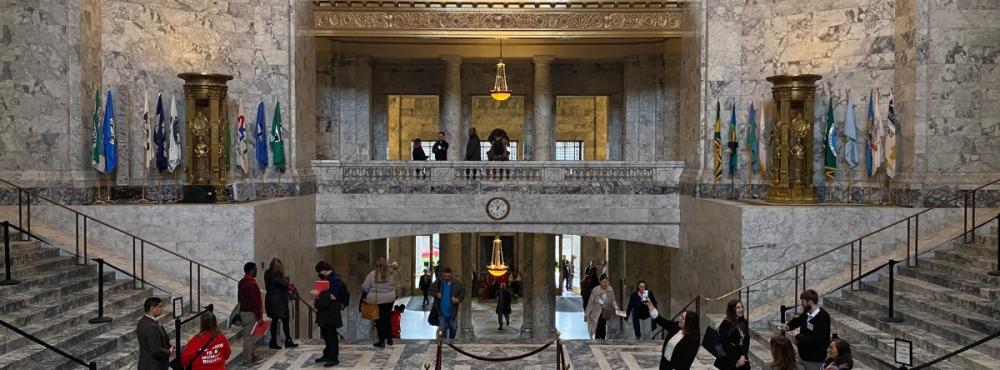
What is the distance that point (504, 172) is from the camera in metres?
17.6

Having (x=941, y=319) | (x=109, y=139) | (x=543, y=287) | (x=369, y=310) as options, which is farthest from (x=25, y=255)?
(x=543, y=287)

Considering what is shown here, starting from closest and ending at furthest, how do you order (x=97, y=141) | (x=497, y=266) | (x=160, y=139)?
(x=97, y=141) → (x=160, y=139) → (x=497, y=266)

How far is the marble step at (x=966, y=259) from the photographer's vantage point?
34.1ft

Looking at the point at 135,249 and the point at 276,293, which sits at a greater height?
the point at 135,249

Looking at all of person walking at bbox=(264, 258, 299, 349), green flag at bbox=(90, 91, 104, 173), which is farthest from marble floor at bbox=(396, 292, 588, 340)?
person walking at bbox=(264, 258, 299, 349)

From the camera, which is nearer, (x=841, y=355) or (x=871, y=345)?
(x=841, y=355)

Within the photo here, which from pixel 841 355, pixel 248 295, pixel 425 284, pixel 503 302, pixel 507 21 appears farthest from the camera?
pixel 425 284

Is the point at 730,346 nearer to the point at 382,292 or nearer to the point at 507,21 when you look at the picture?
the point at 382,292

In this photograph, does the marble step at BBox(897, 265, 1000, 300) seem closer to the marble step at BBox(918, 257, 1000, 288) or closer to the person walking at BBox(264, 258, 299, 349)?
the marble step at BBox(918, 257, 1000, 288)

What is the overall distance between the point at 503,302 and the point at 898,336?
14210mm

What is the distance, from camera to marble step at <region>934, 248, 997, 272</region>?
10383mm

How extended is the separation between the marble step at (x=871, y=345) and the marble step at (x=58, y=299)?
29.6 feet

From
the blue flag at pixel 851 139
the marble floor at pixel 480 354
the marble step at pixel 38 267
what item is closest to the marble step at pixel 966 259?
the blue flag at pixel 851 139

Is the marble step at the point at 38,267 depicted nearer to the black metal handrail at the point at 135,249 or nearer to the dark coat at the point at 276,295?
the black metal handrail at the point at 135,249
